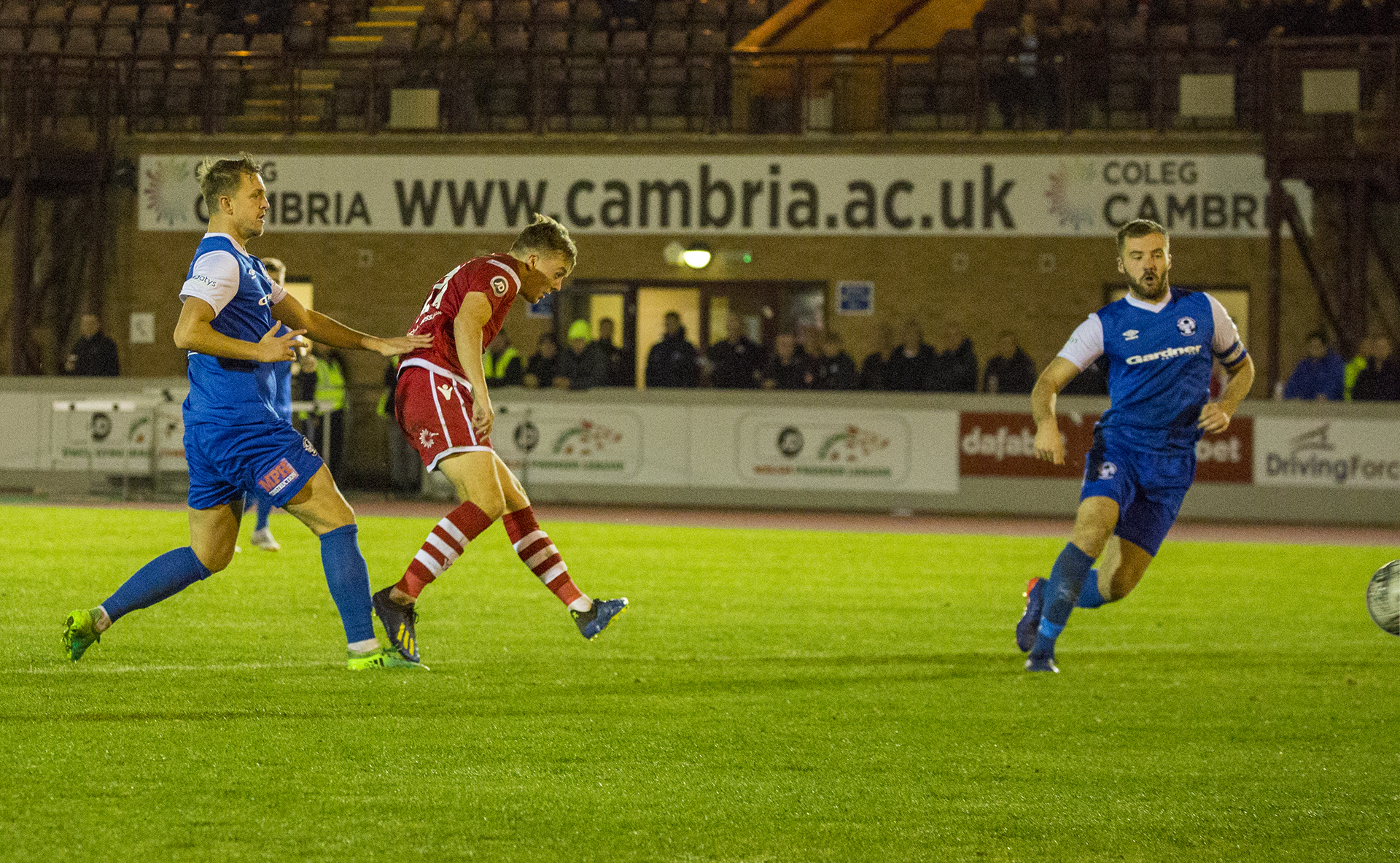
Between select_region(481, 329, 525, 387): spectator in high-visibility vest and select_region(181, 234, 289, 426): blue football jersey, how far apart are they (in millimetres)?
13023

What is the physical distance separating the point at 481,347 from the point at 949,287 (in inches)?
650

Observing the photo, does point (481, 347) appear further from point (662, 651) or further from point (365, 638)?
point (662, 651)

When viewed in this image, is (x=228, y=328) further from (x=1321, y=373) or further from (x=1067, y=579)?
(x=1321, y=373)

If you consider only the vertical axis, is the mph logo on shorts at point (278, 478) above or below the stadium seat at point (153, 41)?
below

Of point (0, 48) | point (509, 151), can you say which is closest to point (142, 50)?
point (0, 48)

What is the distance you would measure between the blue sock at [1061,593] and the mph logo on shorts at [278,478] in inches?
131

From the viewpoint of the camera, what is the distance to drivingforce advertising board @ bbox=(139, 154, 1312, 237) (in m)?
21.4

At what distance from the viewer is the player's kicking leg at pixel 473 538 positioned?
23.3ft

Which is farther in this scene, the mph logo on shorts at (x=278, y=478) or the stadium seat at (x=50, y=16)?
the stadium seat at (x=50, y=16)

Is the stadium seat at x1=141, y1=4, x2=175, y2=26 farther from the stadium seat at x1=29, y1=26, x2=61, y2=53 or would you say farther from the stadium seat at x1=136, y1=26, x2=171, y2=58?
the stadium seat at x1=29, y1=26, x2=61, y2=53

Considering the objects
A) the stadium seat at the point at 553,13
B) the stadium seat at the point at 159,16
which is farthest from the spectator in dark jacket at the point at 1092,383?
the stadium seat at the point at 159,16

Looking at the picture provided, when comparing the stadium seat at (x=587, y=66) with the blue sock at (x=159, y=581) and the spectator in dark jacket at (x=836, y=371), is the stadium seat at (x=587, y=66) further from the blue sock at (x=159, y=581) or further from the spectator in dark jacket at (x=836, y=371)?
the blue sock at (x=159, y=581)

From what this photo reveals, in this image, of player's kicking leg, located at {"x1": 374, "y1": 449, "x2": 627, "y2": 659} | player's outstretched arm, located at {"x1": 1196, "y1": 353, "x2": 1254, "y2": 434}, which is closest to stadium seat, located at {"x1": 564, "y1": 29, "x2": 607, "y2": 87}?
player's kicking leg, located at {"x1": 374, "y1": 449, "x2": 627, "y2": 659}

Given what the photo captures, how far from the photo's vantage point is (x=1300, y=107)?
20.4 m
